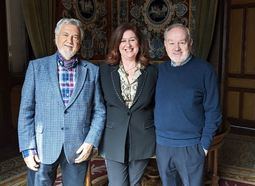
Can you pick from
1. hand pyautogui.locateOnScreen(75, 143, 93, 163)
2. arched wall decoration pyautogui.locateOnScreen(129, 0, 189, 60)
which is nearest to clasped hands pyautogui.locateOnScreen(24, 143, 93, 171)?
hand pyautogui.locateOnScreen(75, 143, 93, 163)

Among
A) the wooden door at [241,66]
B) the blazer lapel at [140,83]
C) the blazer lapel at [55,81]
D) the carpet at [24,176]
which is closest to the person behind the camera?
the blazer lapel at [55,81]

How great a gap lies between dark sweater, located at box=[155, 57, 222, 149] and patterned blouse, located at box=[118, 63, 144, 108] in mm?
157

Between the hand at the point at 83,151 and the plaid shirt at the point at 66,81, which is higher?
the plaid shirt at the point at 66,81

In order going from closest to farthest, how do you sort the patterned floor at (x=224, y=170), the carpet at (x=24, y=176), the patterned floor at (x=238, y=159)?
the carpet at (x=24, y=176)
the patterned floor at (x=224, y=170)
the patterned floor at (x=238, y=159)

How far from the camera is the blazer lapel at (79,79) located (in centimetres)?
184

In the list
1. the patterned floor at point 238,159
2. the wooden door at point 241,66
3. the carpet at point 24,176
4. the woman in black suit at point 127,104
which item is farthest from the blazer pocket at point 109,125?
the wooden door at point 241,66

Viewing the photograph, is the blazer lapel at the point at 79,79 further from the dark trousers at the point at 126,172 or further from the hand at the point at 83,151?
the dark trousers at the point at 126,172

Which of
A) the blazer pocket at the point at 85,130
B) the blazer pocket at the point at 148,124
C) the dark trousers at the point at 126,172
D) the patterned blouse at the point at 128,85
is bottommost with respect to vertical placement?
the dark trousers at the point at 126,172

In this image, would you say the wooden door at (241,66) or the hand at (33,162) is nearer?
the hand at (33,162)

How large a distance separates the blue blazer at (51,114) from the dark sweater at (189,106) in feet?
1.35

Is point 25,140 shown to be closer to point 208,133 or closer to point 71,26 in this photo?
point 71,26

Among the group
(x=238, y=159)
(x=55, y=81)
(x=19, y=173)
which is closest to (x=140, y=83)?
(x=55, y=81)

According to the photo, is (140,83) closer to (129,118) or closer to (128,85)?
(128,85)

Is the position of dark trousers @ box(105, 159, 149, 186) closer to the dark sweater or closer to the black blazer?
the black blazer
